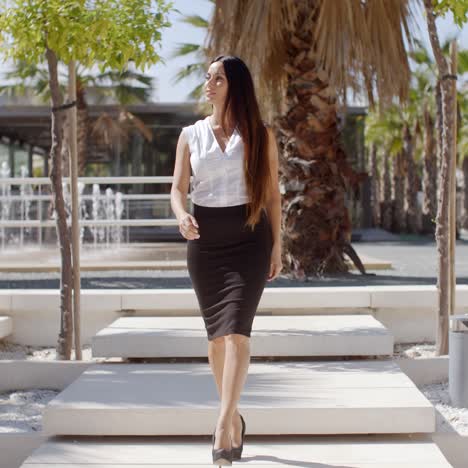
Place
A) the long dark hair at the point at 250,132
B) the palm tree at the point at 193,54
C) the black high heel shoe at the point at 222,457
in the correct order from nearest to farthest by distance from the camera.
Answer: the black high heel shoe at the point at 222,457
the long dark hair at the point at 250,132
the palm tree at the point at 193,54

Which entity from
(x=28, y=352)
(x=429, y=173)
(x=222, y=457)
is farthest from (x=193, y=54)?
(x=222, y=457)

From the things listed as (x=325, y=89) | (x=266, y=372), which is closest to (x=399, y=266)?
(x=325, y=89)

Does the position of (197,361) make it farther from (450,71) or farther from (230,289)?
(450,71)

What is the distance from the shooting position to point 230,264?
341cm

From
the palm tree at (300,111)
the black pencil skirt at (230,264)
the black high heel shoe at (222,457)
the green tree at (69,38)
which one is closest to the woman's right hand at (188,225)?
the black pencil skirt at (230,264)

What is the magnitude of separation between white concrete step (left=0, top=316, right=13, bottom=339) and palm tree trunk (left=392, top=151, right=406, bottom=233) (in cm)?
2153

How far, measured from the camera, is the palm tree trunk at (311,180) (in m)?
8.96

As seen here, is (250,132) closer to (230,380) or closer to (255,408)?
(230,380)

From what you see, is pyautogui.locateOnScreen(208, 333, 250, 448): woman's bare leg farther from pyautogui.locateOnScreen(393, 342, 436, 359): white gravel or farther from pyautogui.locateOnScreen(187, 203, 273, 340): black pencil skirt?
pyautogui.locateOnScreen(393, 342, 436, 359): white gravel

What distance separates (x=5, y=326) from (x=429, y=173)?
69.1 feet

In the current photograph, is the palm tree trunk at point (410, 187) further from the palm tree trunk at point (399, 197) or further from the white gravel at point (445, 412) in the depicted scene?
the white gravel at point (445, 412)

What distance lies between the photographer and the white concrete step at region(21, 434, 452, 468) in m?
3.53

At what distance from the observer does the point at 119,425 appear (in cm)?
391

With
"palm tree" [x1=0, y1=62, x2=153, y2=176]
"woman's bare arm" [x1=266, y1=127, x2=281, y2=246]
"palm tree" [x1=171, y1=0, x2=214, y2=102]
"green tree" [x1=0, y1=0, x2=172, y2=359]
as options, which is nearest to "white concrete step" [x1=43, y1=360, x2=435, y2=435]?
"woman's bare arm" [x1=266, y1=127, x2=281, y2=246]
